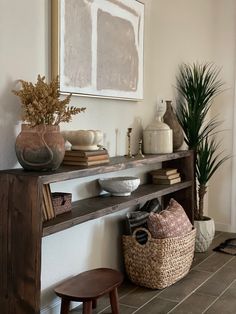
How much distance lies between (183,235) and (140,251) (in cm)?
36

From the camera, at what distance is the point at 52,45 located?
2.46 meters

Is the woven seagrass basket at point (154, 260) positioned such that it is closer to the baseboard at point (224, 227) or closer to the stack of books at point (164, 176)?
the stack of books at point (164, 176)

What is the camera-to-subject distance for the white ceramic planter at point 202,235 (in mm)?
3928

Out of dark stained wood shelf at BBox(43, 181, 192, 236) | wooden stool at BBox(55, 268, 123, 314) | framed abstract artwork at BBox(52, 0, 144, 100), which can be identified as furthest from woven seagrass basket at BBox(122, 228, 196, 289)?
framed abstract artwork at BBox(52, 0, 144, 100)

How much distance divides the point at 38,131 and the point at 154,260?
4.47 ft

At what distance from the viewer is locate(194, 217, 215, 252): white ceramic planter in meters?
3.93

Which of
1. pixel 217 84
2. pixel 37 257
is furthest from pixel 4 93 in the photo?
pixel 217 84

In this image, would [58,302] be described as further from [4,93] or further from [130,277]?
[4,93]

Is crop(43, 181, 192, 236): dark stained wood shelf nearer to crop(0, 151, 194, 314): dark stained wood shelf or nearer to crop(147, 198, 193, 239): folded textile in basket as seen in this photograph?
crop(0, 151, 194, 314): dark stained wood shelf

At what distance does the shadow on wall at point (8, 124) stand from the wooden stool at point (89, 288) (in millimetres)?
751

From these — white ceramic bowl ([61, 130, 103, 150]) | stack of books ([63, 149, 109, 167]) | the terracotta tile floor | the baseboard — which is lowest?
the terracotta tile floor

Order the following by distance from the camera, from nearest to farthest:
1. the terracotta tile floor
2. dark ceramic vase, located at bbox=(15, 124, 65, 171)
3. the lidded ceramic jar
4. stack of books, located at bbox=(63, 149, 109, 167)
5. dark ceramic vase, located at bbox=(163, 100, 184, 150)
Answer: dark ceramic vase, located at bbox=(15, 124, 65, 171)
stack of books, located at bbox=(63, 149, 109, 167)
the terracotta tile floor
the lidded ceramic jar
dark ceramic vase, located at bbox=(163, 100, 184, 150)

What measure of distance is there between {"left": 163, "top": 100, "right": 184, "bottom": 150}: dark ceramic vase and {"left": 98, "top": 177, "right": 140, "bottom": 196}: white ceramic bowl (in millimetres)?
837

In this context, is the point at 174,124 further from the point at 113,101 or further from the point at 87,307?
the point at 87,307
